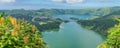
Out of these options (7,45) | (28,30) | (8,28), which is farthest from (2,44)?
(28,30)

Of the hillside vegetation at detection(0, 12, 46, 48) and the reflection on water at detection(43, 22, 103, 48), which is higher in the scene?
the hillside vegetation at detection(0, 12, 46, 48)

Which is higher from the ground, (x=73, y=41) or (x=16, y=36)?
(x=16, y=36)

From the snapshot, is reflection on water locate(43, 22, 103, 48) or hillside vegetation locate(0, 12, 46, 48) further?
reflection on water locate(43, 22, 103, 48)

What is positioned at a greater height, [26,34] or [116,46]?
[26,34]

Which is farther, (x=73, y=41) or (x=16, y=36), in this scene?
(x=73, y=41)

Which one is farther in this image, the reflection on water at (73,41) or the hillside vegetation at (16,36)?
the reflection on water at (73,41)

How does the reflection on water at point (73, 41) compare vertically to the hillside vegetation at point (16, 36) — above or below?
below

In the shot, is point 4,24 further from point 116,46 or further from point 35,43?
point 116,46

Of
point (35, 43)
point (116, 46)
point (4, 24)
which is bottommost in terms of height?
point (116, 46)
